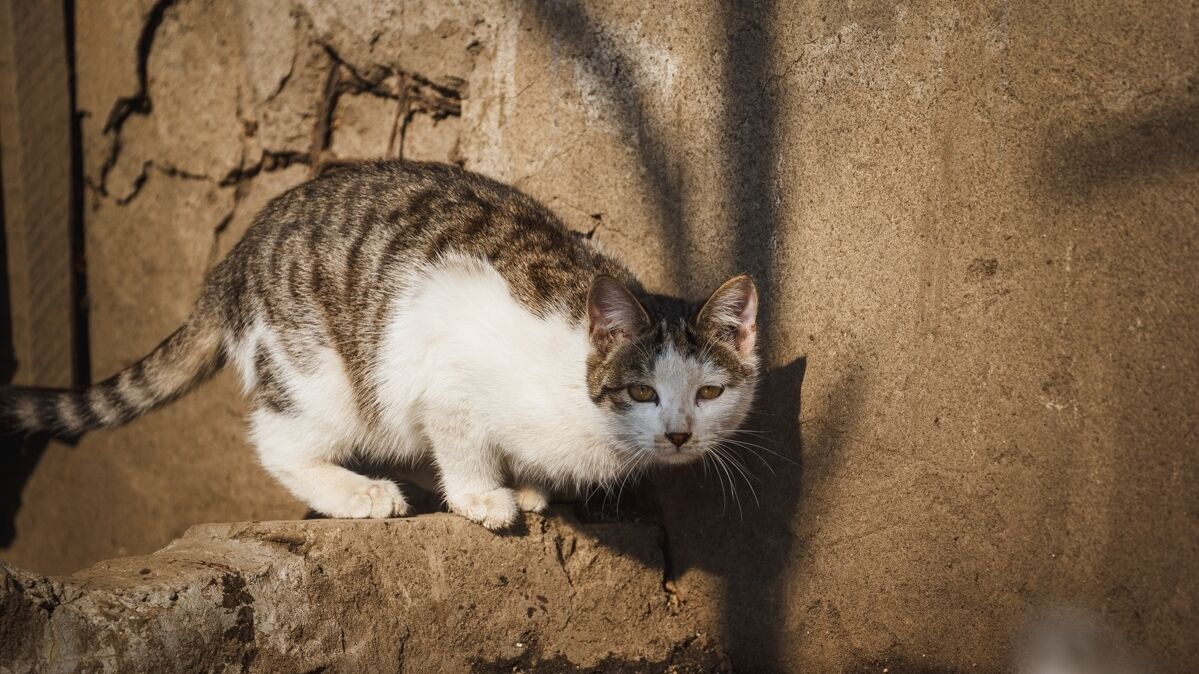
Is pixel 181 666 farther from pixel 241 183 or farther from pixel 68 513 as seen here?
pixel 68 513

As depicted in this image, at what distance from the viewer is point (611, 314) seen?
2.99 metres

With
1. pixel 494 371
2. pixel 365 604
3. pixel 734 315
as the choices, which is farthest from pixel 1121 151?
pixel 365 604

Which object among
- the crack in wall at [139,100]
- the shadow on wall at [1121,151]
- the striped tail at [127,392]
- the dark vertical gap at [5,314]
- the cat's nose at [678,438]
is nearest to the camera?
the shadow on wall at [1121,151]

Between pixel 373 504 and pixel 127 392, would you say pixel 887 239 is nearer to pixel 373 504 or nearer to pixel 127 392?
pixel 373 504

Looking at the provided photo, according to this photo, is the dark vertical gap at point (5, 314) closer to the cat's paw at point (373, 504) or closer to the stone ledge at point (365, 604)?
the cat's paw at point (373, 504)

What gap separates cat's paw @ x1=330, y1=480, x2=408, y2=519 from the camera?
3299mm

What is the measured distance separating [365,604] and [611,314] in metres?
1.05

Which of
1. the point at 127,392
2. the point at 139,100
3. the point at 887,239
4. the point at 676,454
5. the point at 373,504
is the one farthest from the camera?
the point at 139,100

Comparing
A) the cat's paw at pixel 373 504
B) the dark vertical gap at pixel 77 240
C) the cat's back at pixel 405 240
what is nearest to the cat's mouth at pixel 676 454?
the cat's back at pixel 405 240

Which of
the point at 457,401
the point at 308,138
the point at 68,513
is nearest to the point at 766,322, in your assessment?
the point at 457,401

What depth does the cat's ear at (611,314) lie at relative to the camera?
2900 mm

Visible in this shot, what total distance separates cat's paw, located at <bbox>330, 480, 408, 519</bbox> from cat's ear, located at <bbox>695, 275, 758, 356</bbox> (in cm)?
116

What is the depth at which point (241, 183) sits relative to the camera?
15.2 feet

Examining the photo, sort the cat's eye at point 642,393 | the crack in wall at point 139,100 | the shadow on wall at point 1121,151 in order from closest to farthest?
the shadow on wall at point 1121,151, the cat's eye at point 642,393, the crack in wall at point 139,100
